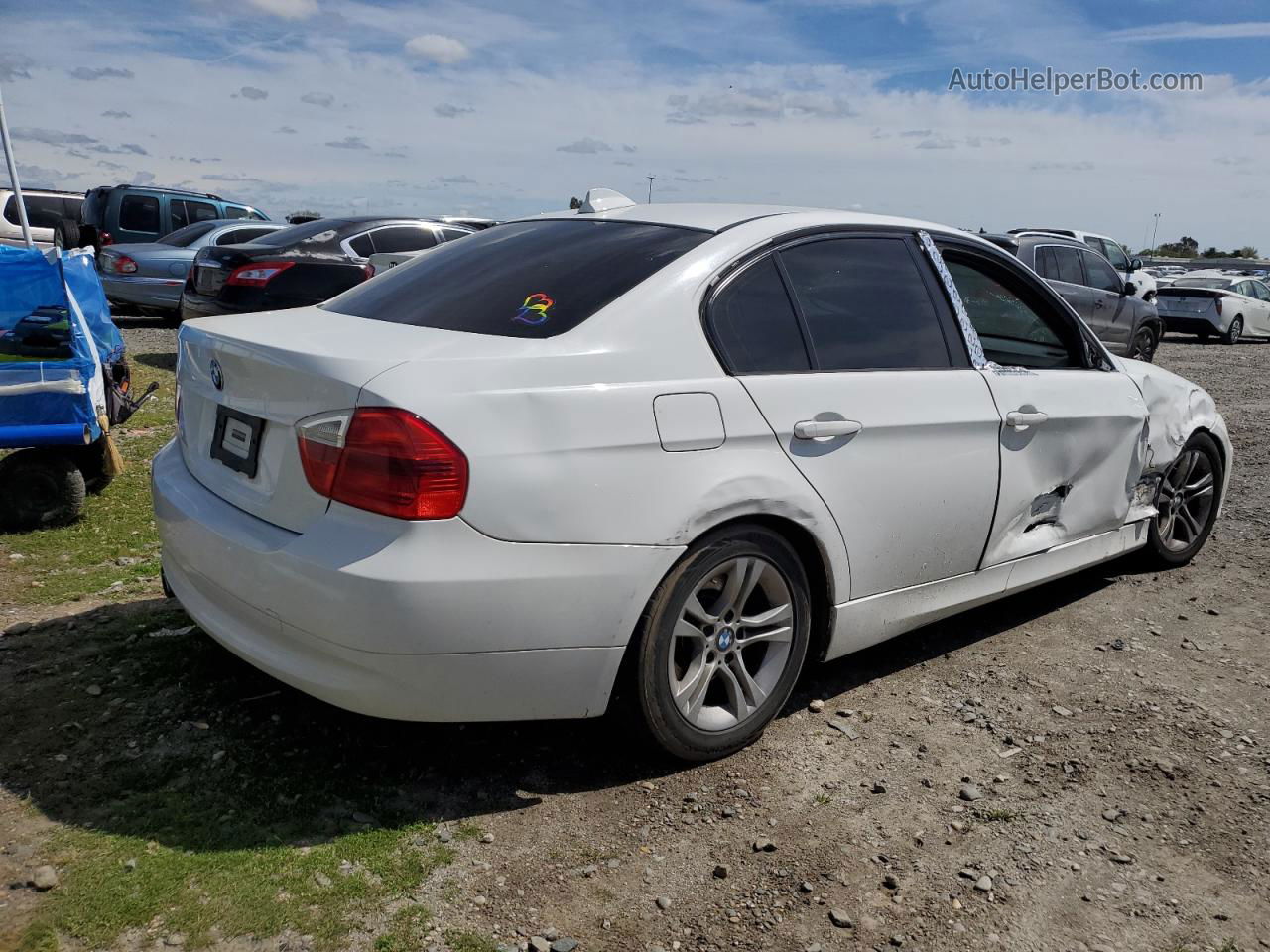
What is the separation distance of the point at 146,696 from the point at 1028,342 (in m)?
3.53

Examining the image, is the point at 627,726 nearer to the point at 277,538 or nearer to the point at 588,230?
the point at 277,538

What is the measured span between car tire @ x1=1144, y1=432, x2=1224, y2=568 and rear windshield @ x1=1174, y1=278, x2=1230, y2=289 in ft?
57.9

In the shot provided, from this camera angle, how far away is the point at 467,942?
94.0 inches

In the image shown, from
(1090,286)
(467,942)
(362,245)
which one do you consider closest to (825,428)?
(467,942)

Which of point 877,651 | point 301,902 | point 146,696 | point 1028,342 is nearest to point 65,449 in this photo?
point 146,696

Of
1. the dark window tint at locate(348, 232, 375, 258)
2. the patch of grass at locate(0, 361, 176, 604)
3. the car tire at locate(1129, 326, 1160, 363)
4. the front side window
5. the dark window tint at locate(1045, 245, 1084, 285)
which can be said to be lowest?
the patch of grass at locate(0, 361, 176, 604)

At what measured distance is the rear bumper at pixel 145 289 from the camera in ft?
43.7

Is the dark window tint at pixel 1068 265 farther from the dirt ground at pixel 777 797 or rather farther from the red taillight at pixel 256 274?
the dirt ground at pixel 777 797

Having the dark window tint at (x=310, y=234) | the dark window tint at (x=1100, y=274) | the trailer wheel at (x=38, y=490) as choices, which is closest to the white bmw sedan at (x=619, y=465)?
the trailer wheel at (x=38, y=490)

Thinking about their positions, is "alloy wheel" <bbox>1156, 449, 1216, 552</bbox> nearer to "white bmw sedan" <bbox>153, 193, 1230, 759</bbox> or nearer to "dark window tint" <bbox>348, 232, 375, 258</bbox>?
"white bmw sedan" <bbox>153, 193, 1230, 759</bbox>

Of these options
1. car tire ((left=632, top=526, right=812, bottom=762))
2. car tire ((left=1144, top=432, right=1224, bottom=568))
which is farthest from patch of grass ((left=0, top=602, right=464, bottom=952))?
car tire ((left=1144, top=432, right=1224, bottom=568))

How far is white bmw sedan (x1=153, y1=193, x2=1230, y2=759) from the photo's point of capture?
8.56 feet

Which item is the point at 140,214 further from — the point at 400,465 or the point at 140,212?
the point at 400,465

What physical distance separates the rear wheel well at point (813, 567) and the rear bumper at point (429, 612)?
0.40m
